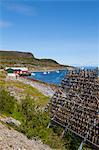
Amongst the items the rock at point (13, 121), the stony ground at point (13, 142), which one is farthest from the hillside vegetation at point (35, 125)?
the stony ground at point (13, 142)

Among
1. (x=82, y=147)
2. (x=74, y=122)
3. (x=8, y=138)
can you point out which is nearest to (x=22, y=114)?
(x=74, y=122)

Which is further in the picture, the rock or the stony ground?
the rock

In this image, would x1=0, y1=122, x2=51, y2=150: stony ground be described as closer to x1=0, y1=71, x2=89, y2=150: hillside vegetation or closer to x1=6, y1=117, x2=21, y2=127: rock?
x1=0, y1=71, x2=89, y2=150: hillside vegetation

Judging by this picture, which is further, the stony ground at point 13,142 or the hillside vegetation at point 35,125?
the hillside vegetation at point 35,125

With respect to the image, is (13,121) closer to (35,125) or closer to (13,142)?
(35,125)

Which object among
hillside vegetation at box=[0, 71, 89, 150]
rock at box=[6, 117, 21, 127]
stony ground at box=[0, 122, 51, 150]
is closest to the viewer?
stony ground at box=[0, 122, 51, 150]

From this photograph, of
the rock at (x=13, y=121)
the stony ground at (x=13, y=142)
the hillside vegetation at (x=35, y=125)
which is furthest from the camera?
the rock at (x=13, y=121)

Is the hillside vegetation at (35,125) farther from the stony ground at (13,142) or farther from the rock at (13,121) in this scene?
the stony ground at (13,142)

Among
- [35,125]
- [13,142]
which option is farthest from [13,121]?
[13,142]

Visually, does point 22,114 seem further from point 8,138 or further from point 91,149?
point 8,138

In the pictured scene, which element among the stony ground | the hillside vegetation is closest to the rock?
the hillside vegetation

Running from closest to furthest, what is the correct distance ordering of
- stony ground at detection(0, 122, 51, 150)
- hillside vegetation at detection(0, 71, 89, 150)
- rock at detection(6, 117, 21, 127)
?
stony ground at detection(0, 122, 51, 150) < hillside vegetation at detection(0, 71, 89, 150) < rock at detection(6, 117, 21, 127)
